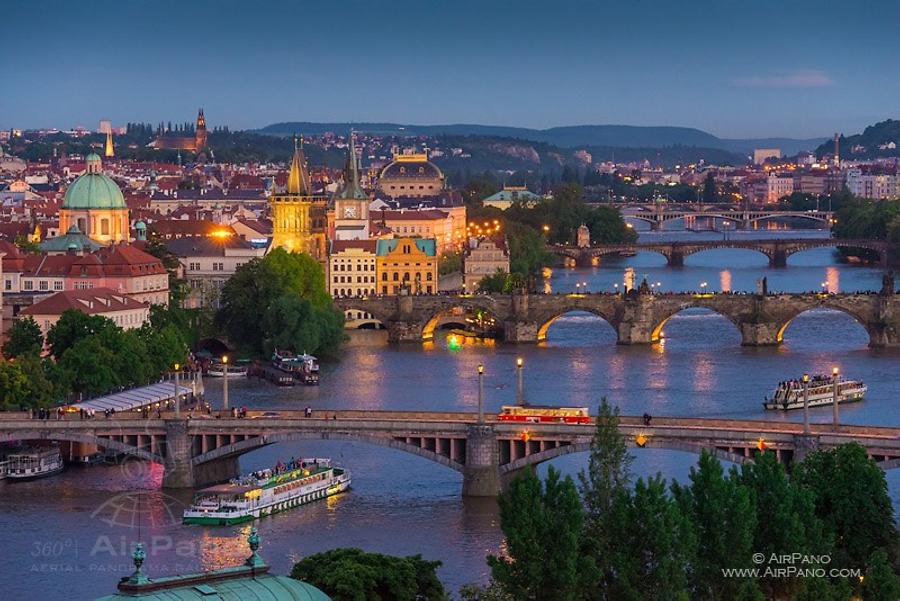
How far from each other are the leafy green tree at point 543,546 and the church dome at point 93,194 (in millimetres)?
39534

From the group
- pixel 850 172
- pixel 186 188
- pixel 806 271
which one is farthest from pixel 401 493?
pixel 850 172

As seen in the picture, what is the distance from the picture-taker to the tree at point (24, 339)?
4772 cm

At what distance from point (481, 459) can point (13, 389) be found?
9.48 m

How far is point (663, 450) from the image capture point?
127 feet

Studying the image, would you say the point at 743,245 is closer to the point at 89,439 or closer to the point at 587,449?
the point at 89,439

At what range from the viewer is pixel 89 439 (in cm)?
3738

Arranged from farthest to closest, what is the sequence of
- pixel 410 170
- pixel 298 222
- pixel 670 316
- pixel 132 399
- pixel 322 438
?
pixel 410 170 → pixel 298 222 → pixel 670 316 → pixel 132 399 → pixel 322 438

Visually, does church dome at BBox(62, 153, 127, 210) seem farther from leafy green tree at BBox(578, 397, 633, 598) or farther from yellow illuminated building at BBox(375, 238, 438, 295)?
leafy green tree at BBox(578, 397, 633, 598)

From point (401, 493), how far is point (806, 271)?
5255 centimetres

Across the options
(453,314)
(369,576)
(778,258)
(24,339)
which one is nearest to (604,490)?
(369,576)

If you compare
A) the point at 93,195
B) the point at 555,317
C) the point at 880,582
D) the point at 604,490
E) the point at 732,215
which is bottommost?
the point at 732,215

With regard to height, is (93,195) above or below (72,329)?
above

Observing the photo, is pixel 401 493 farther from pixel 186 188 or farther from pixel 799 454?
pixel 186 188

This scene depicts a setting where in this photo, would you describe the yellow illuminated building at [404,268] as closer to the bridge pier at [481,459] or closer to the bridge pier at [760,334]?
the bridge pier at [760,334]
